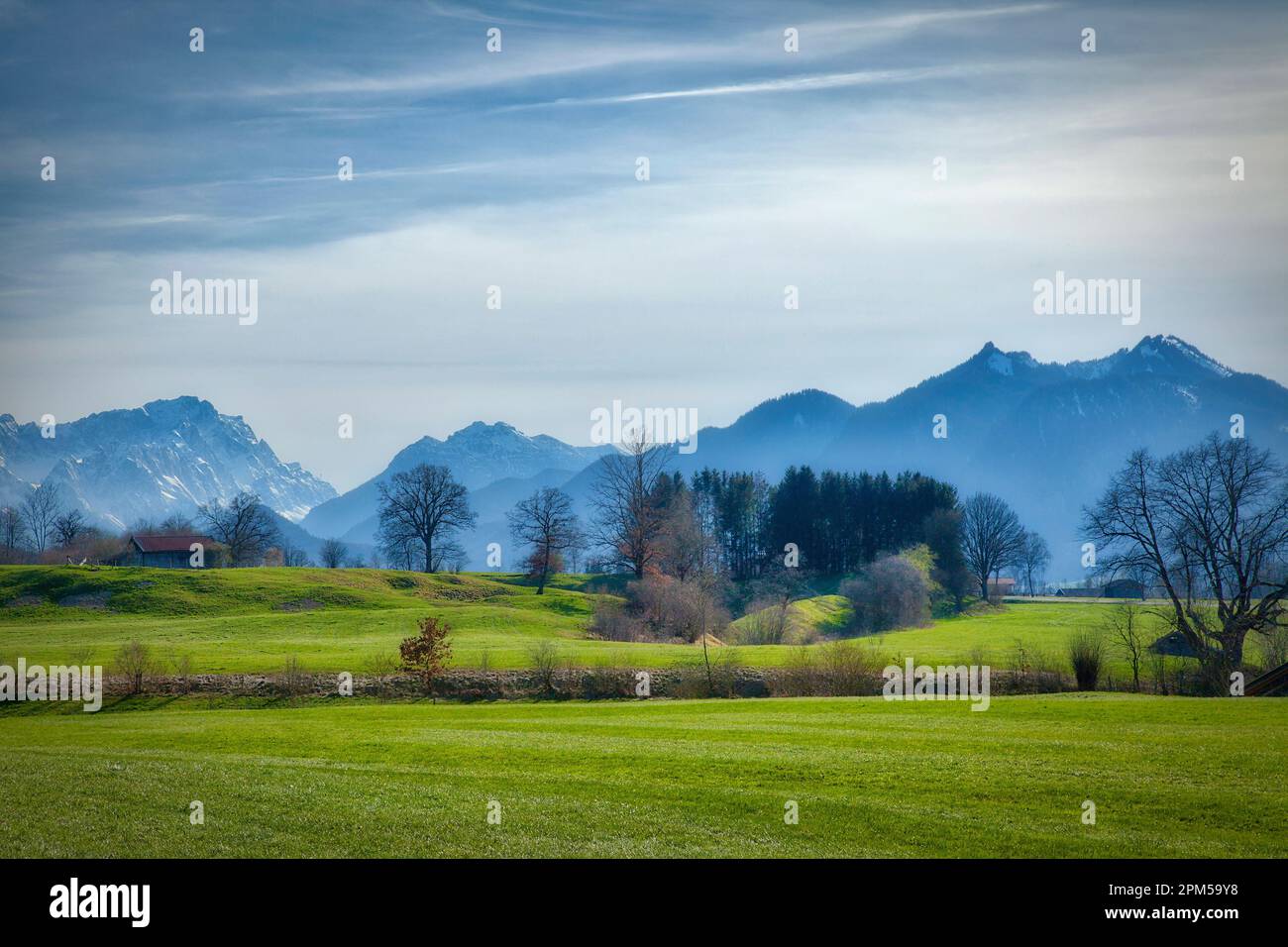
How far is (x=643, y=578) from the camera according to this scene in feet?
320

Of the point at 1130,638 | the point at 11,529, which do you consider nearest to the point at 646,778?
the point at 1130,638

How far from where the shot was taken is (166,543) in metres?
124

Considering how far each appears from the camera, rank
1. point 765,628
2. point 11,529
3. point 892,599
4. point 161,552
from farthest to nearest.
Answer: point 11,529 → point 161,552 → point 892,599 → point 765,628

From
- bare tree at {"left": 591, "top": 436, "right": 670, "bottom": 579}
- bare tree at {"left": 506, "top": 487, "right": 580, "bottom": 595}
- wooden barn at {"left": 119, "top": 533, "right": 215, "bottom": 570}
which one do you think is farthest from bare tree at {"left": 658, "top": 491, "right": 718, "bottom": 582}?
wooden barn at {"left": 119, "top": 533, "right": 215, "bottom": 570}

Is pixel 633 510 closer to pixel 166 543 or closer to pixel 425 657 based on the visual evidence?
pixel 425 657

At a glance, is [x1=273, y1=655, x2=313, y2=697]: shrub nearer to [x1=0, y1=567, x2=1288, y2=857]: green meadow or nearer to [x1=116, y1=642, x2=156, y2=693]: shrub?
[x1=0, y1=567, x2=1288, y2=857]: green meadow

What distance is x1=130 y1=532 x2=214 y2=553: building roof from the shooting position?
400 ft

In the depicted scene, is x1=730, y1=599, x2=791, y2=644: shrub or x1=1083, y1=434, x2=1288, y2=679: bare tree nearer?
x1=1083, y1=434, x2=1288, y2=679: bare tree

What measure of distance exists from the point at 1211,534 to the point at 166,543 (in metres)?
112

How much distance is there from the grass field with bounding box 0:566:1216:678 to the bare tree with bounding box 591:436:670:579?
651 centimetres

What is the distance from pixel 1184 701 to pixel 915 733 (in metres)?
14.4

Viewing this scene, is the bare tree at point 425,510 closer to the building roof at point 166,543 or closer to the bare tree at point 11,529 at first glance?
the building roof at point 166,543
